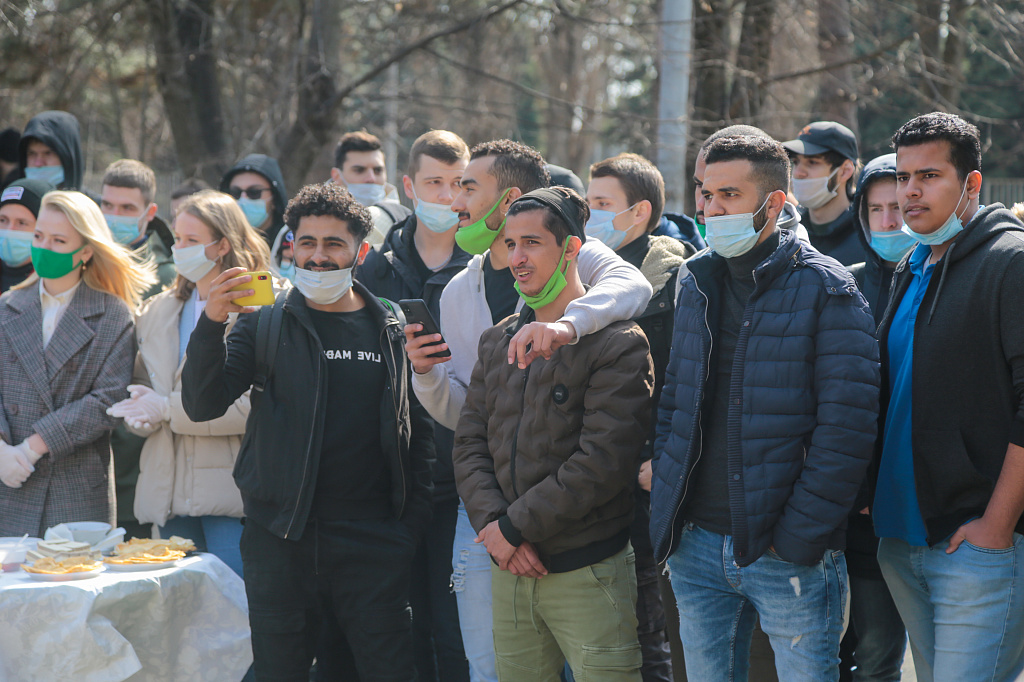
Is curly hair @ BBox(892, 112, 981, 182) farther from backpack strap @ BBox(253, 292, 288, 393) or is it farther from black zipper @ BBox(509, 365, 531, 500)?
backpack strap @ BBox(253, 292, 288, 393)

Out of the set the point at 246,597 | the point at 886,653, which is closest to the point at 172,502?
the point at 246,597

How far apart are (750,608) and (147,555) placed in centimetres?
246

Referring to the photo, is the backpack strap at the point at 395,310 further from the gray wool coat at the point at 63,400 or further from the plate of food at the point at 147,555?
the gray wool coat at the point at 63,400

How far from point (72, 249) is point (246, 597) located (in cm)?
196

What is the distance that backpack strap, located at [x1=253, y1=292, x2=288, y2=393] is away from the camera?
3.92 m

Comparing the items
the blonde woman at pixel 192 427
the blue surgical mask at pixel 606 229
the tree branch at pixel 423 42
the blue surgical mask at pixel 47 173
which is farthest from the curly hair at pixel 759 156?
the tree branch at pixel 423 42

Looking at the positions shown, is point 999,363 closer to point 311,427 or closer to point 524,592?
point 524,592

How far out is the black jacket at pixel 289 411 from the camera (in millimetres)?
3758

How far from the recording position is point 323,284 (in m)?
3.96

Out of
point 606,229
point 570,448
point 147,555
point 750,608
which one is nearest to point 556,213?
point 570,448

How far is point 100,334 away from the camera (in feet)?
15.5

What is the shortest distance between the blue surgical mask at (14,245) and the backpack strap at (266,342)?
220 cm

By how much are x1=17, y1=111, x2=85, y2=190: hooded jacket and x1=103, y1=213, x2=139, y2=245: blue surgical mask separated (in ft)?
2.61

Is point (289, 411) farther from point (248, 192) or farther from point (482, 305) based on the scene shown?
point (248, 192)
